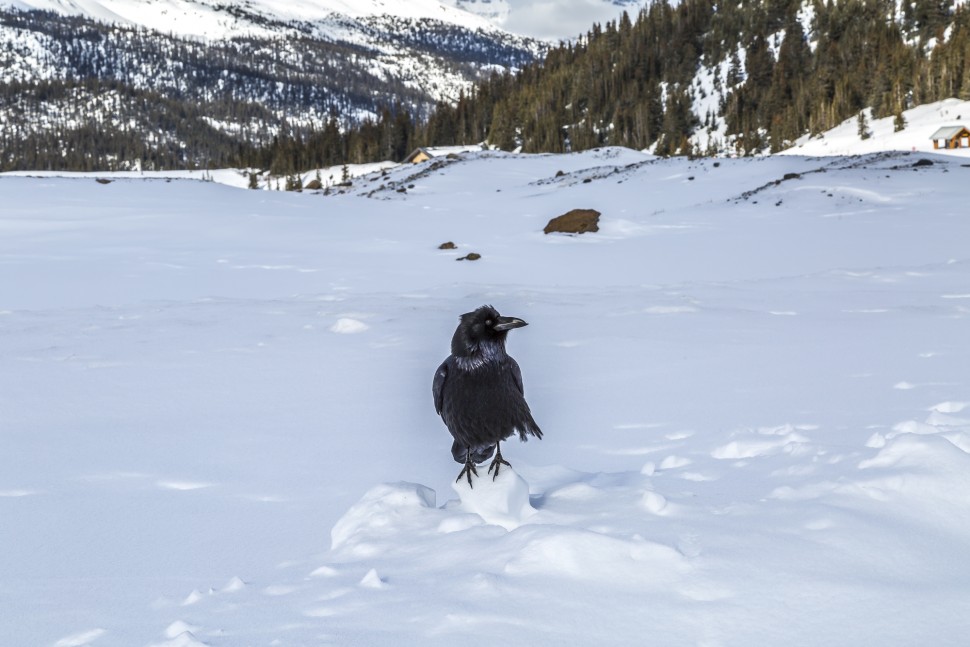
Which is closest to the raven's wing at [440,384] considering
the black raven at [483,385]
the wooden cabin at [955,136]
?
the black raven at [483,385]

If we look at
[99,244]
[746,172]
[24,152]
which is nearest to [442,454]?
[99,244]

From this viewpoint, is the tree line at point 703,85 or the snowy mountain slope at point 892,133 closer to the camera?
the snowy mountain slope at point 892,133

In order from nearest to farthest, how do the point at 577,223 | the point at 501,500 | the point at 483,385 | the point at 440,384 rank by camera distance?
the point at 501,500, the point at 483,385, the point at 440,384, the point at 577,223

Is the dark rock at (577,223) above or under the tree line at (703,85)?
under

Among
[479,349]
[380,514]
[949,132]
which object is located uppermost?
[949,132]

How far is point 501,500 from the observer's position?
278 centimetres

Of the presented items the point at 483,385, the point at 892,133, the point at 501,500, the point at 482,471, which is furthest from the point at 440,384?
the point at 892,133

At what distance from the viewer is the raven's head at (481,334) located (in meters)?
2.87

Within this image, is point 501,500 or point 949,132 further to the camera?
point 949,132

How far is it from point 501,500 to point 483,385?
48 cm

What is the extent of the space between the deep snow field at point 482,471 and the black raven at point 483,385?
0.78 ft

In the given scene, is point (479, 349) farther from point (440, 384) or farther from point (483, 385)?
point (440, 384)

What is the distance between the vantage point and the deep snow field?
200 centimetres

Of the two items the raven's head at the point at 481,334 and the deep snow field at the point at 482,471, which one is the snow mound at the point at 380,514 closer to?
the deep snow field at the point at 482,471
